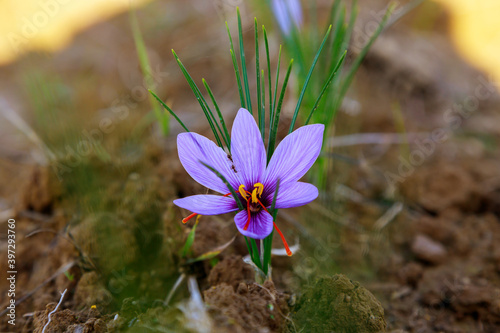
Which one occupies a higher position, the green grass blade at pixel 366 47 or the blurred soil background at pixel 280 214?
the green grass blade at pixel 366 47

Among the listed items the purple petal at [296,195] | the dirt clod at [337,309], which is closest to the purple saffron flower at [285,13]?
the purple petal at [296,195]

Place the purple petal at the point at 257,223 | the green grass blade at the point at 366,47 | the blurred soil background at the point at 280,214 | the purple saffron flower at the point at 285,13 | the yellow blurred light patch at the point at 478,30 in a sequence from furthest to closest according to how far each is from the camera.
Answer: the yellow blurred light patch at the point at 478,30
the purple saffron flower at the point at 285,13
the green grass blade at the point at 366,47
the blurred soil background at the point at 280,214
the purple petal at the point at 257,223

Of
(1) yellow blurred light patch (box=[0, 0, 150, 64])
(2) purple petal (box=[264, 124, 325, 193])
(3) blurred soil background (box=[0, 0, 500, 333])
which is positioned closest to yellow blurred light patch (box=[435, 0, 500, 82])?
(3) blurred soil background (box=[0, 0, 500, 333])

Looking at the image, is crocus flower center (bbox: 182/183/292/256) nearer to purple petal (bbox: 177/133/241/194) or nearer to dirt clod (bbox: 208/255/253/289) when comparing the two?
purple petal (bbox: 177/133/241/194)

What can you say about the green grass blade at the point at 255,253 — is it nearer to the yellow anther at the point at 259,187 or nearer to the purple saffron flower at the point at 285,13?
the yellow anther at the point at 259,187

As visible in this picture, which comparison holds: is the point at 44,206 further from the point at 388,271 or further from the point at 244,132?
the point at 388,271

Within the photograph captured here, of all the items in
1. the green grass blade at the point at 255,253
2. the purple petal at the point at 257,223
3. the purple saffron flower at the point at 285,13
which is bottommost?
the green grass blade at the point at 255,253
